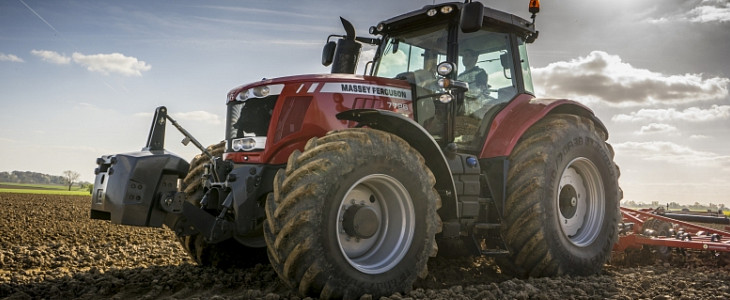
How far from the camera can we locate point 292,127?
478cm

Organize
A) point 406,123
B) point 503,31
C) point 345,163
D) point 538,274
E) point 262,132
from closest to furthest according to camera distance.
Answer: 1. point 345,163
2. point 406,123
3. point 262,132
4. point 538,274
5. point 503,31

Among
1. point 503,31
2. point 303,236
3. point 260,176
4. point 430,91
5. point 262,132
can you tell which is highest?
point 503,31

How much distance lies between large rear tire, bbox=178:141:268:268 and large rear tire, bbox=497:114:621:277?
255cm

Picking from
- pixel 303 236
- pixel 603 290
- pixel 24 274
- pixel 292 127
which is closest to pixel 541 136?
pixel 603 290

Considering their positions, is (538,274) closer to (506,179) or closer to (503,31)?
(506,179)

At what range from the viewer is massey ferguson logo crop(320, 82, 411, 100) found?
4895 millimetres

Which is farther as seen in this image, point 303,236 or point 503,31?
point 503,31

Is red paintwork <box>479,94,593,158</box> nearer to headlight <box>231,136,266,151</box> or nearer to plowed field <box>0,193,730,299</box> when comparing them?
plowed field <box>0,193,730,299</box>

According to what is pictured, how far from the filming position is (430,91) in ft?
18.5

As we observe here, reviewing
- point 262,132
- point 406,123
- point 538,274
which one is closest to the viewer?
point 406,123

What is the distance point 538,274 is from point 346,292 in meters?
2.36

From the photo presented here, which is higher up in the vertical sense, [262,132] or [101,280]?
[262,132]

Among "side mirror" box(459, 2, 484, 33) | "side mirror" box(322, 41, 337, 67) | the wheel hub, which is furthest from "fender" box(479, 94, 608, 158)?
"side mirror" box(322, 41, 337, 67)

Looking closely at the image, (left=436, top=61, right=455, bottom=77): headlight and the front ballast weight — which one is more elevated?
(left=436, top=61, right=455, bottom=77): headlight
